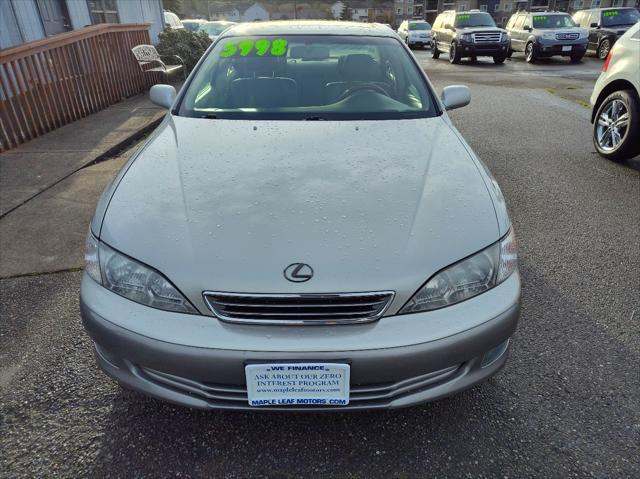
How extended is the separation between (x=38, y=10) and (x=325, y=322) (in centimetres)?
996

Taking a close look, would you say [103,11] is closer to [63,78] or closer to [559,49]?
[63,78]

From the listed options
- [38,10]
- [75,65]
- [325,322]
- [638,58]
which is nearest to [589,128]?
[638,58]

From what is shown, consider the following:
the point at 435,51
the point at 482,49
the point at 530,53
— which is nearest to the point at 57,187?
the point at 482,49

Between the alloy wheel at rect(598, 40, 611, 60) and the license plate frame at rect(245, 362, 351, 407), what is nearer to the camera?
the license plate frame at rect(245, 362, 351, 407)

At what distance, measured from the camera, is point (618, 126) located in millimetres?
4930

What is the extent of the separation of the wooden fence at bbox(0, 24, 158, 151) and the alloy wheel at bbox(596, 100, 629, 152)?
22.4ft

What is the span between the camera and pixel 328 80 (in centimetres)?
291

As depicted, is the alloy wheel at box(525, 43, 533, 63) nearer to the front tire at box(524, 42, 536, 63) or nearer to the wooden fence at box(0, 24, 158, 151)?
the front tire at box(524, 42, 536, 63)

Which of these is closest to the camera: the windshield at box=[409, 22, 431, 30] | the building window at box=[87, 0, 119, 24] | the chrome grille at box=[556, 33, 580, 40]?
the building window at box=[87, 0, 119, 24]

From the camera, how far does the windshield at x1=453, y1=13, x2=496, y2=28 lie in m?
16.8

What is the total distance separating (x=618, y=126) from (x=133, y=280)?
5.23 meters

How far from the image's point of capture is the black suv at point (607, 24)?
15850 millimetres

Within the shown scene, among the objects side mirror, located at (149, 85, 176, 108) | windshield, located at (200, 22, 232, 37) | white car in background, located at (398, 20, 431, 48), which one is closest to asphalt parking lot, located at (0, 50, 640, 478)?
side mirror, located at (149, 85, 176, 108)

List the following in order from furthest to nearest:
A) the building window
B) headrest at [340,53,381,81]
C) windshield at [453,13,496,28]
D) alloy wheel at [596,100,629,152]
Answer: windshield at [453,13,496,28] < the building window < alloy wheel at [596,100,629,152] < headrest at [340,53,381,81]
